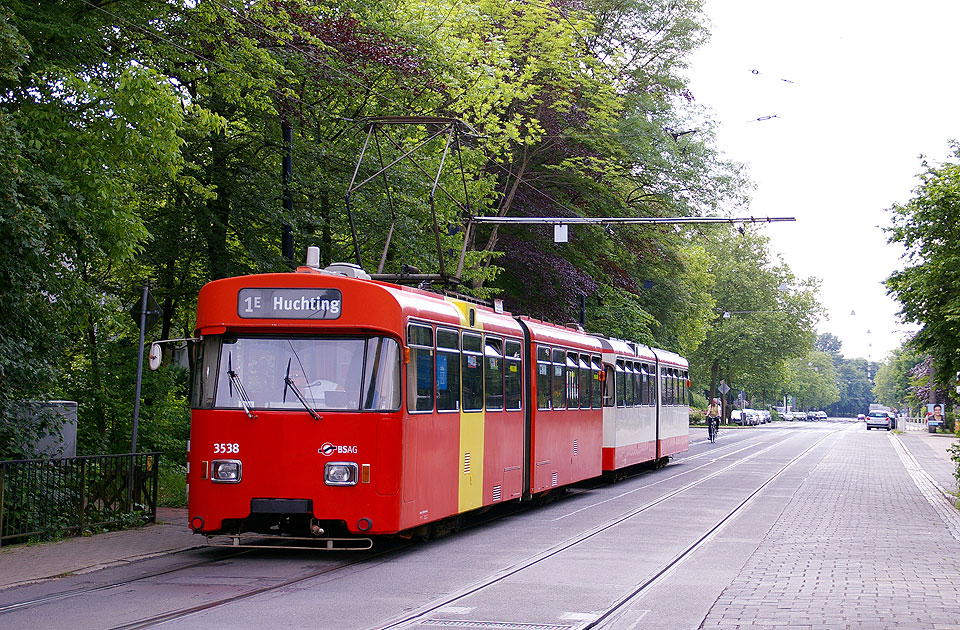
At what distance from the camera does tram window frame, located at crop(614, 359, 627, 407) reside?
82.2 feet

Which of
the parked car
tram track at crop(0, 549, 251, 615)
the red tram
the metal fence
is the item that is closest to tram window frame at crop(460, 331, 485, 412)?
the red tram

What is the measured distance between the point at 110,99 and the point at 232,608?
818cm

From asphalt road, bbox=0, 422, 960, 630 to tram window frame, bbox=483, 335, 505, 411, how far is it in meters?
1.79

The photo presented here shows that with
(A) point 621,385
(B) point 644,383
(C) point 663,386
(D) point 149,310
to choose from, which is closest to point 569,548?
(D) point 149,310

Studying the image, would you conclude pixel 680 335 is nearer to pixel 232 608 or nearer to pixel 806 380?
pixel 232 608

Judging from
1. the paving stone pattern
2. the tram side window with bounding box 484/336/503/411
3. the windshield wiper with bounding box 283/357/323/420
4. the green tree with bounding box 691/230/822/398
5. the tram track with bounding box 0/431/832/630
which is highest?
the green tree with bounding box 691/230/822/398

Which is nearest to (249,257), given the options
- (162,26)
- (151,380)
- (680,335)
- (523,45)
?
(151,380)

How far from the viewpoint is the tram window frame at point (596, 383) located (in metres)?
23.1

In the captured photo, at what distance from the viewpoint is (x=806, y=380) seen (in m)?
132

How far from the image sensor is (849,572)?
1188 centimetres

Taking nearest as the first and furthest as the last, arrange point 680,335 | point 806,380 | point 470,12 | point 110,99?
point 110,99
point 470,12
point 680,335
point 806,380

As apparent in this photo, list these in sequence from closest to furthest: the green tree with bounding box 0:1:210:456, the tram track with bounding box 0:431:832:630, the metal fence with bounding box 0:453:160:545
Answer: the tram track with bounding box 0:431:832:630
the green tree with bounding box 0:1:210:456
the metal fence with bounding box 0:453:160:545

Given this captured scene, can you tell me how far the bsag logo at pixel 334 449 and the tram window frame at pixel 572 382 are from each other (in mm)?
8982

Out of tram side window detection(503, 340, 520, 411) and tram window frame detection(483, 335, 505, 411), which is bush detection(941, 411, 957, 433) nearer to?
tram side window detection(503, 340, 520, 411)
